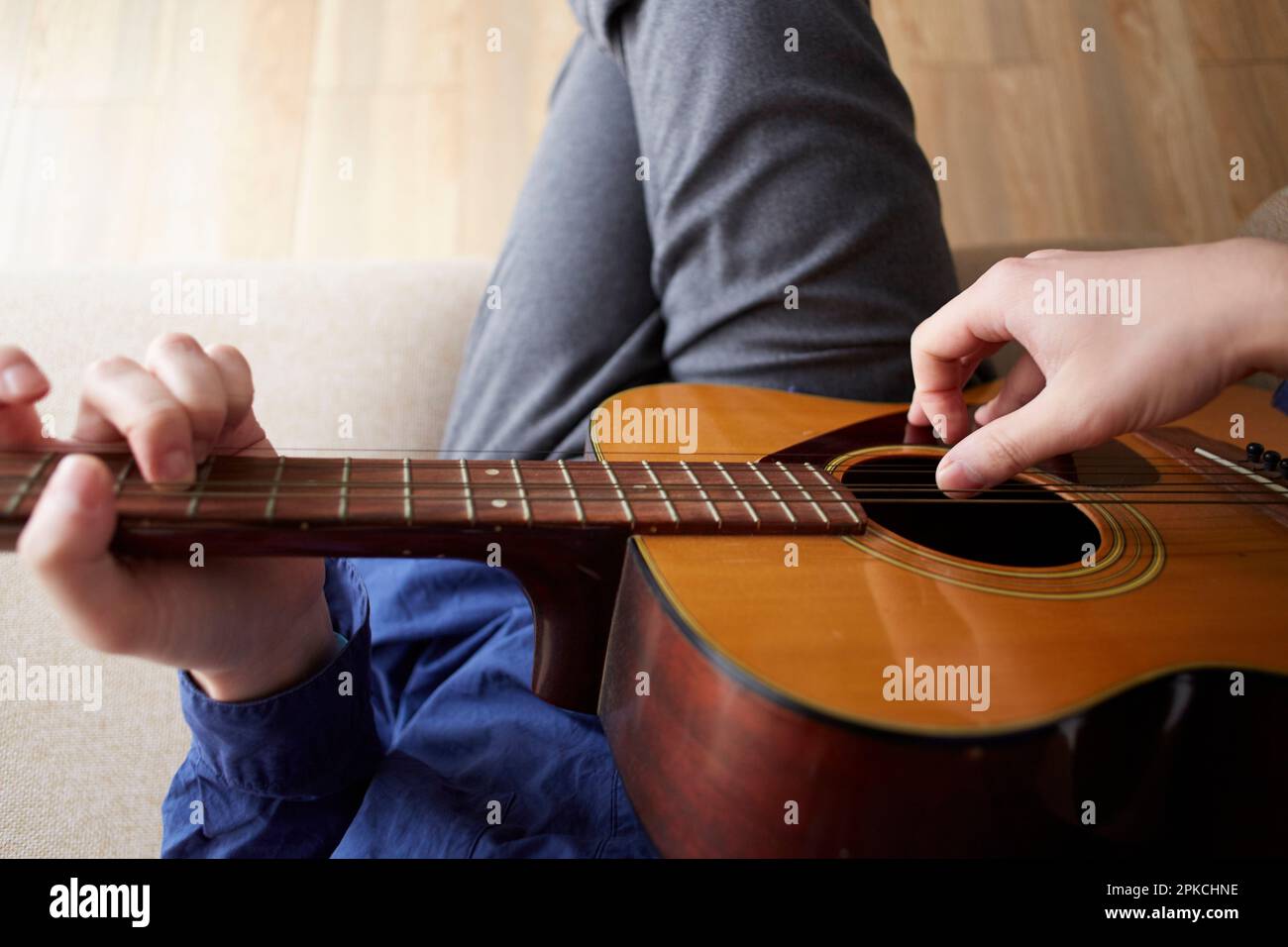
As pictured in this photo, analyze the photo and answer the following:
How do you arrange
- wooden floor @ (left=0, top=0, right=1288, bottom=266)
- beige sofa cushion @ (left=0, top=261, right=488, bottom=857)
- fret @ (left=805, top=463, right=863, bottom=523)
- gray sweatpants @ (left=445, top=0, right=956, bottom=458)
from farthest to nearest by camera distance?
wooden floor @ (left=0, top=0, right=1288, bottom=266), gray sweatpants @ (left=445, top=0, right=956, bottom=458), beige sofa cushion @ (left=0, top=261, right=488, bottom=857), fret @ (left=805, top=463, right=863, bottom=523)

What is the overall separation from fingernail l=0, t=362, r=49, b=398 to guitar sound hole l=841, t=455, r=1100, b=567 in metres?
0.58

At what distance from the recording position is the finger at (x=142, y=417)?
0.57 meters

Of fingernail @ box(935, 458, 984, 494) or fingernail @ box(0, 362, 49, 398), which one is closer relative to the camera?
fingernail @ box(0, 362, 49, 398)

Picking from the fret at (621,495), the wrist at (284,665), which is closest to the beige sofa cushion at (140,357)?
the wrist at (284,665)

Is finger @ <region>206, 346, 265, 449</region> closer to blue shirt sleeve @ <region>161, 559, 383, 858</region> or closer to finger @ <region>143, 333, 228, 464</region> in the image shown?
finger @ <region>143, 333, 228, 464</region>

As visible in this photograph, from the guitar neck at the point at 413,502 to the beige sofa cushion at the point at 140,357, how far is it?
0.33 meters

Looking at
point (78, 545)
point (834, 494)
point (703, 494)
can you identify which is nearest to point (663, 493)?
point (703, 494)

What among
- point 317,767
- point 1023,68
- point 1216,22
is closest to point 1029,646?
point 317,767

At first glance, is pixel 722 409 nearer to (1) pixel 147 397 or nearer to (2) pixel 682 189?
(2) pixel 682 189

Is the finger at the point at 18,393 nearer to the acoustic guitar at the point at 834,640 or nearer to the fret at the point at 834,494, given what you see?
the acoustic guitar at the point at 834,640

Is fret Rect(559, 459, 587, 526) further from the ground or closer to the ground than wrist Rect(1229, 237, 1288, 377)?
closer to the ground

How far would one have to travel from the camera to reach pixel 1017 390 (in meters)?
0.89

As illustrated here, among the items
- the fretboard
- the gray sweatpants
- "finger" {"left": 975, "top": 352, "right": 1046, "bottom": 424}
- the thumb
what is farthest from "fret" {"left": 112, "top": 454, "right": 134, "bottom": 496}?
"finger" {"left": 975, "top": 352, "right": 1046, "bottom": 424}

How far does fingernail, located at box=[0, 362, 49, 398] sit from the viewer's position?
0.56m
